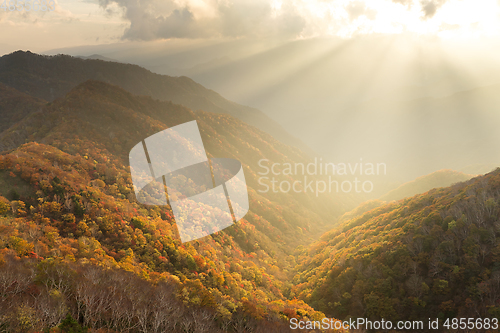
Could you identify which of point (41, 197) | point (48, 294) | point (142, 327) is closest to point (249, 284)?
point (142, 327)

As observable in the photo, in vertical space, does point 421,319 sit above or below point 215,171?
below

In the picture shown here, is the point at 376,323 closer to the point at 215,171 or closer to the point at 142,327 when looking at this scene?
the point at 142,327

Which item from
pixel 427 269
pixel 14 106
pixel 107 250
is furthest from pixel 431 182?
pixel 14 106

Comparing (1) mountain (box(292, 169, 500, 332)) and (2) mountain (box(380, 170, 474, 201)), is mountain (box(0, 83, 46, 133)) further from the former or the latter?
(2) mountain (box(380, 170, 474, 201))

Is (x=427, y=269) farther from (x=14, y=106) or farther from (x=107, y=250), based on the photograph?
(x=14, y=106)

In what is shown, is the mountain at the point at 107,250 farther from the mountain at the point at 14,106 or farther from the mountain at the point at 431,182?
the mountain at the point at 431,182

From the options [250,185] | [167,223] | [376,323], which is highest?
[250,185]

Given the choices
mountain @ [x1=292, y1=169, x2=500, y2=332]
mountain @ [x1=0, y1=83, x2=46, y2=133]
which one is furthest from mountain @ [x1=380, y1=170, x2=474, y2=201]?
mountain @ [x1=0, y1=83, x2=46, y2=133]
